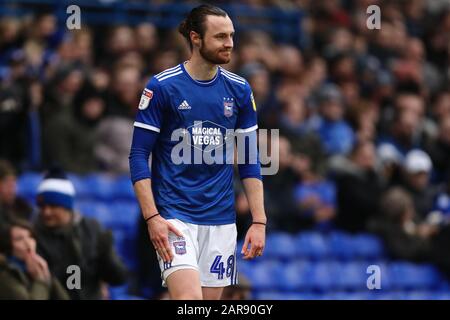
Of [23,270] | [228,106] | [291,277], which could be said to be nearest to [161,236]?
[228,106]

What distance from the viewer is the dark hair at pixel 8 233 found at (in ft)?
27.7

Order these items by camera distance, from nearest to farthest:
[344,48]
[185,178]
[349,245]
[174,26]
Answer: [185,178], [349,245], [174,26], [344,48]

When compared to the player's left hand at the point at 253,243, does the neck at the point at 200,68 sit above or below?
above

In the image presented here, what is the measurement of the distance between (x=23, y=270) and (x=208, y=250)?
197 cm

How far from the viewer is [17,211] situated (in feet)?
33.4

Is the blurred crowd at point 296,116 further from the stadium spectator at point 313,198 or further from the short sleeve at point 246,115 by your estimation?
the short sleeve at point 246,115

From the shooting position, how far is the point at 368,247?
44.0 feet

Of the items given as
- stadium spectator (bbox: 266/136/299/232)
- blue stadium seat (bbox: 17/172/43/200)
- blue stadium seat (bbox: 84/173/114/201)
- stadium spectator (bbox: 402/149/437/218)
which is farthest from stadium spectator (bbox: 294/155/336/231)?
blue stadium seat (bbox: 17/172/43/200)

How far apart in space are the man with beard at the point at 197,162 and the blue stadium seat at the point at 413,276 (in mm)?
6390

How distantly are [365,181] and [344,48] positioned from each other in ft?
12.9

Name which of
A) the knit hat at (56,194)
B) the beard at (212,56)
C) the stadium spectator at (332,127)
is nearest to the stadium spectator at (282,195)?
the stadium spectator at (332,127)

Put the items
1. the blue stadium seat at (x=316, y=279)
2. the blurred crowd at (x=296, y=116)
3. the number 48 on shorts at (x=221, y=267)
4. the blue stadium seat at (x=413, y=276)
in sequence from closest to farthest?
1. the number 48 on shorts at (x=221, y=267)
2. the blurred crowd at (x=296, y=116)
3. the blue stadium seat at (x=316, y=279)
4. the blue stadium seat at (x=413, y=276)

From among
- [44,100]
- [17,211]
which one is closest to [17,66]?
[44,100]
